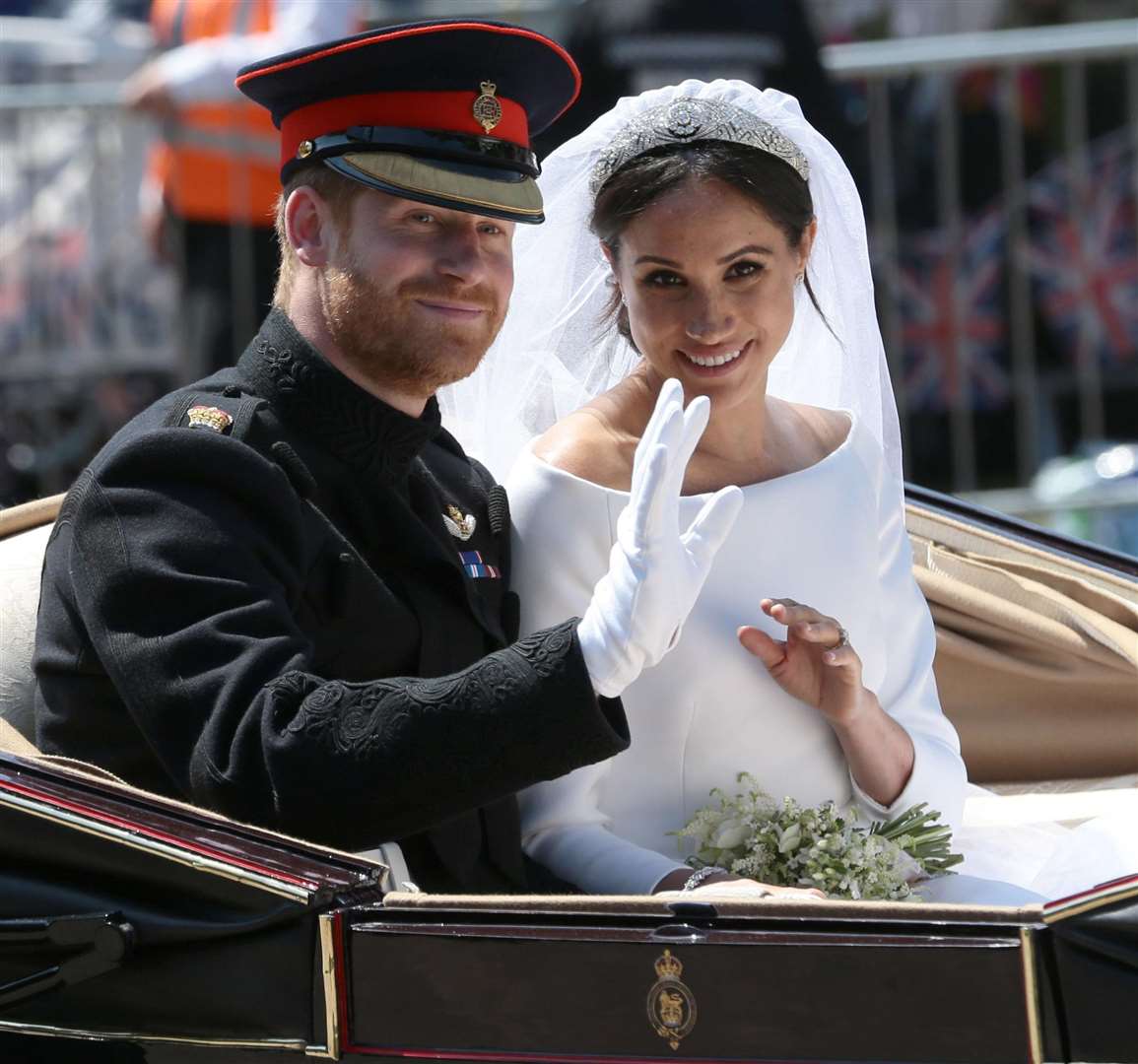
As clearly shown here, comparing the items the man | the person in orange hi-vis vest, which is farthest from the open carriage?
the person in orange hi-vis vest

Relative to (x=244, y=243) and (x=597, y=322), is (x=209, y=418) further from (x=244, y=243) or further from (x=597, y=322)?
(x=244, y=243)

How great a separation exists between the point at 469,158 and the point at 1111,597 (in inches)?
55.6

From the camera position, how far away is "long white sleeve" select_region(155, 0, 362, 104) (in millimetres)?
4980

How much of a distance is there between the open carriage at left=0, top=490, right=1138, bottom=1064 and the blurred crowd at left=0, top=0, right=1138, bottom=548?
3690mm

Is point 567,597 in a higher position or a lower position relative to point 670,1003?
higher

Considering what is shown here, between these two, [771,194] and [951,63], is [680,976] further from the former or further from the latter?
[951,63]

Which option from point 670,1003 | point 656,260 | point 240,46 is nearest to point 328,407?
point 656,260

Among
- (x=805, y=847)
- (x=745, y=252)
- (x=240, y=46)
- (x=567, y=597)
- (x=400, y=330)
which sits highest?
(x=240, y=46)

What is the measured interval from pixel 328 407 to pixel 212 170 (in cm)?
339

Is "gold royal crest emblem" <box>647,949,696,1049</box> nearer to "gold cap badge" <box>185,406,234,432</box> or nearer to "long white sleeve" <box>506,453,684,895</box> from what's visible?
"long white sleeve" <box>506,453,684,895</box>

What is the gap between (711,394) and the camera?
238cm

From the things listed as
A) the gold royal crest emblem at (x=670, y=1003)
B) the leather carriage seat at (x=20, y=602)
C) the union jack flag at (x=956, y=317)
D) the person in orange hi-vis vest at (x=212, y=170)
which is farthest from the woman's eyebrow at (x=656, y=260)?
the union jack flag at (x=956, y=317)

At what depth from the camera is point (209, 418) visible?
6.84ft

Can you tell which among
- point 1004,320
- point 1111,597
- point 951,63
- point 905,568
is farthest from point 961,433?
point 905,568
